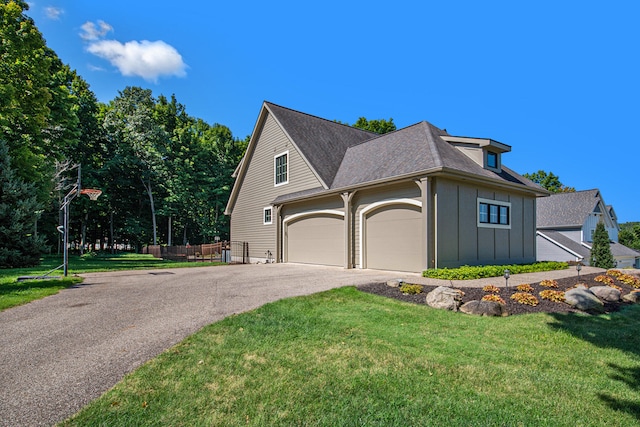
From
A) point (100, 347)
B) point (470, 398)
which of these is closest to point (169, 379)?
point (100, 347)

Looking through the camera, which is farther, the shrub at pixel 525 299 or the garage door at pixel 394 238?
the garage door at pixel 394 238

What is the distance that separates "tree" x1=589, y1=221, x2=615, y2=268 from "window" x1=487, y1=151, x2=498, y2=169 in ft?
46.5

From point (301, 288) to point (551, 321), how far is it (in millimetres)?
5406

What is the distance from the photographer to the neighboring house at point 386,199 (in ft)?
38.7

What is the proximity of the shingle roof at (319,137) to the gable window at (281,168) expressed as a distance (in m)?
1.41

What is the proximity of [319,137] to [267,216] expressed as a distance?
5.45 metres

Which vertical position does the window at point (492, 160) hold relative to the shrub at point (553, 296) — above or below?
above

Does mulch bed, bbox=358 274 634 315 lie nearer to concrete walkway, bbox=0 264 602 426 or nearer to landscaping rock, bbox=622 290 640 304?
landscaping rock, bbox=622 290 640 304

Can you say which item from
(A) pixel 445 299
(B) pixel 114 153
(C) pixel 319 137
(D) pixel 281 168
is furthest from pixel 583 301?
(B) pixel 114 153

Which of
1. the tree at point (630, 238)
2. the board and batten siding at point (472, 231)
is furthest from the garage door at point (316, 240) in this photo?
the tree at point (630, 238)

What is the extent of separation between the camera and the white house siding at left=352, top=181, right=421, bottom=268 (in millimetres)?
12102

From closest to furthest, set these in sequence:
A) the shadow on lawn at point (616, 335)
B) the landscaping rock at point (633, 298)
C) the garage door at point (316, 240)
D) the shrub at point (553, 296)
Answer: the shadow on lawn at point (616, 335), the shrub at point (553, 296), the landscaping rock at point (633, 298), the garage door at point (316, 240)

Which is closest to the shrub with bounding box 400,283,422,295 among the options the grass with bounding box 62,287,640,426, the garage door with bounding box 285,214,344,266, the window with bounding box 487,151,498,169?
the grass with bounding box 62,287,640,426

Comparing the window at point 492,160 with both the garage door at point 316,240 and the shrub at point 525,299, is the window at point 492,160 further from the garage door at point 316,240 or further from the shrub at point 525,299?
the shrub at point 525,299
